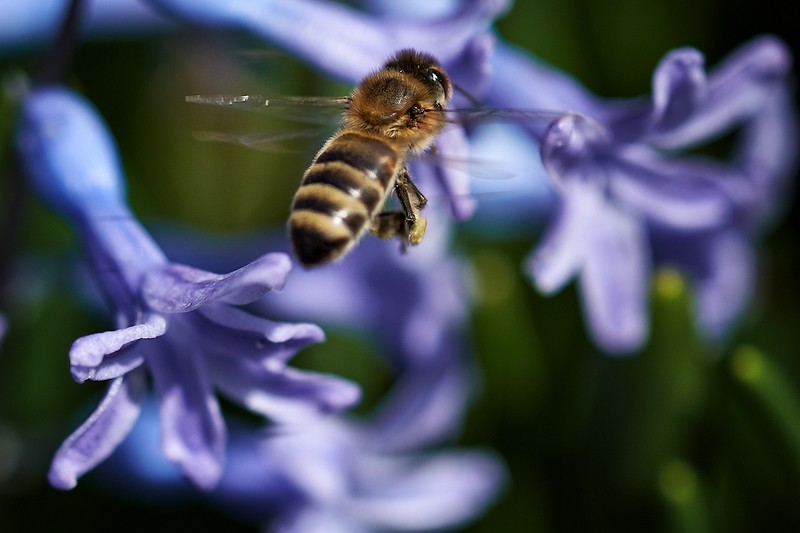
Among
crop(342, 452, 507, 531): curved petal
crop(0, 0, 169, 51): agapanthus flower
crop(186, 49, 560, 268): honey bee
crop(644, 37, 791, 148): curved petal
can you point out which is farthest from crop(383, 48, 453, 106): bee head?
crop(342, 452, 507, 531): curved petal

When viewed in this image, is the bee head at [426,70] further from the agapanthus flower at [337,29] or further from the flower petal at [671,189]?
the flower petal at [671,189]

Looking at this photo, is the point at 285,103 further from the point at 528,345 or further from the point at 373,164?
the point at 528,345

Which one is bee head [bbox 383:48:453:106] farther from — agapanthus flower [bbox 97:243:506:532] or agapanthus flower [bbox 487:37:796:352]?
agapanthus flower [bbox 97:243:506:532]

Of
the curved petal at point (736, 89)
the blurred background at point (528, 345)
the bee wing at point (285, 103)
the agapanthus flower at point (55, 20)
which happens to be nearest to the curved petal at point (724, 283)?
the blurred background at point (528, 345)

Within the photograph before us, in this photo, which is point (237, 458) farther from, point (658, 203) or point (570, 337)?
point (658, 203)

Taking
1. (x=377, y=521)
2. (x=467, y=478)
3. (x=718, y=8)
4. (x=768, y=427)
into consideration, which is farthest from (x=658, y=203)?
→ (x=718, y=8)

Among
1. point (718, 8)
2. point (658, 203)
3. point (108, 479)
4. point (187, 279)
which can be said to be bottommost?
point (108, 479)

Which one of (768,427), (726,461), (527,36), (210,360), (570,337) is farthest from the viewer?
(527,36)
